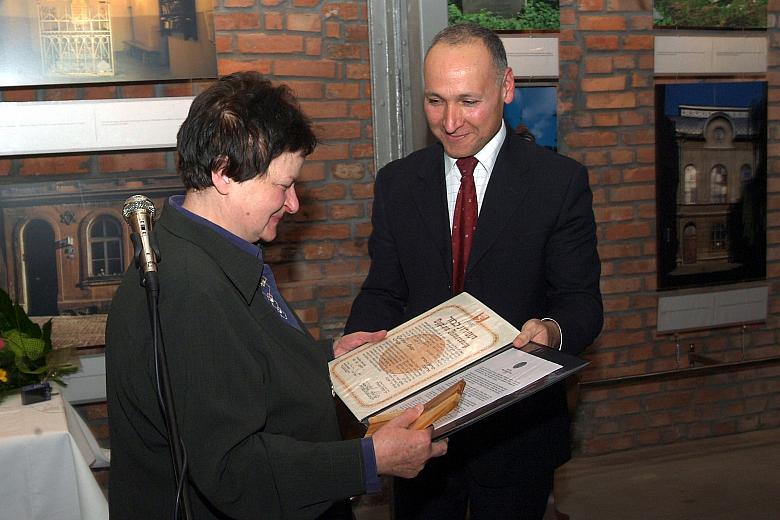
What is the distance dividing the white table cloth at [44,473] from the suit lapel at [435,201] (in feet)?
3.98

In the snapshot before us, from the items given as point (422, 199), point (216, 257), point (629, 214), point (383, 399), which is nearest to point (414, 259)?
point (422, 199)

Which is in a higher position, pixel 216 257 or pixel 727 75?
pixel 727 75

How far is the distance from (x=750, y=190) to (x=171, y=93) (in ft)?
9.10

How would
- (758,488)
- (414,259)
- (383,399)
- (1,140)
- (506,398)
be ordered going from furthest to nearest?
(758,488) < (1,140) < (414,259) < (383,399) < (506,398)

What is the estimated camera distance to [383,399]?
165 centimetres

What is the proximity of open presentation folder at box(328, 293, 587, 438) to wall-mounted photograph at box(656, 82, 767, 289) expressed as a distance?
2.46m

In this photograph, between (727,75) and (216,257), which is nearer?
(216,257)

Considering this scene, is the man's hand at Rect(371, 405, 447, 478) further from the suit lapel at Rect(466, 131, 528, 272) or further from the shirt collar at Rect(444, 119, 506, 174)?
the shirt collar at Rect(444, 119, 506, 174)

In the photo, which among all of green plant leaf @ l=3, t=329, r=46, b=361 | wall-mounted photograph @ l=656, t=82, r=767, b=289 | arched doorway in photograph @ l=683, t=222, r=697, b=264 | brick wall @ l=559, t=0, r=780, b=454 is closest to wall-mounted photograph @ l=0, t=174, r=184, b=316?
green plant leaf @ l=3, t=329, r=46, b=361

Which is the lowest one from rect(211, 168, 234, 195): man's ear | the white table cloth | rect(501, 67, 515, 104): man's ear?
the white table cloth

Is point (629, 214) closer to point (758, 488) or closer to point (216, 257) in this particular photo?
point (758, 488)

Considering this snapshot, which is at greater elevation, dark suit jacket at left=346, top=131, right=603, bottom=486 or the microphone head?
the microphone head

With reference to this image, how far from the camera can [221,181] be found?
1.47 m

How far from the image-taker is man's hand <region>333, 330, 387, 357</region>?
1.93 meters
